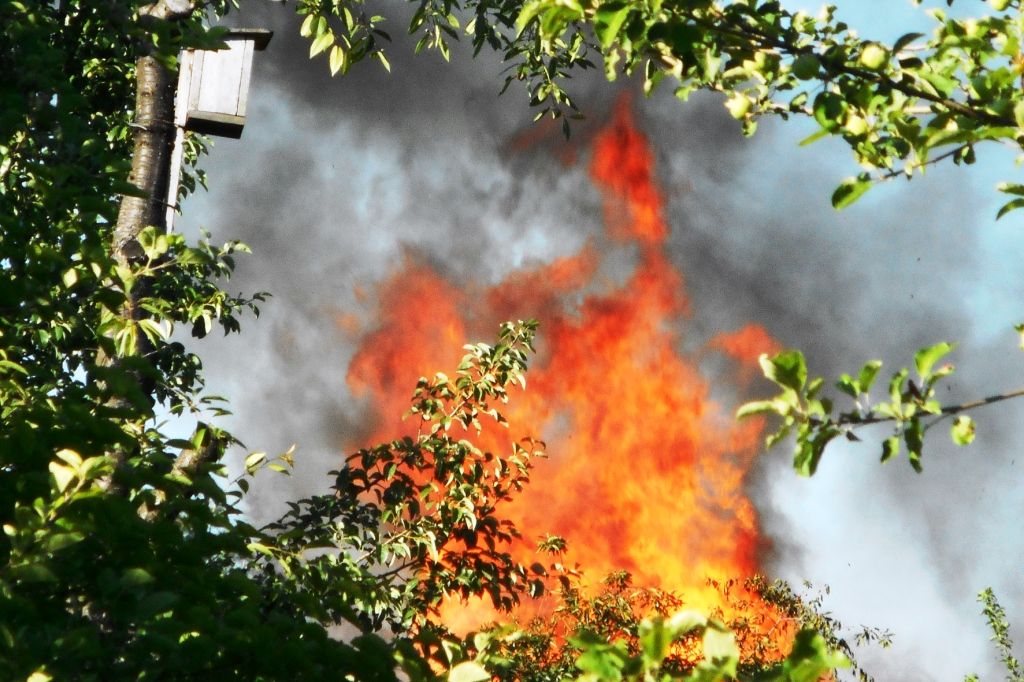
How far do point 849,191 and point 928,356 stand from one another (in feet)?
1.89

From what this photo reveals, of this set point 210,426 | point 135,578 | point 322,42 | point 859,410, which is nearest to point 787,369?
point 859,410

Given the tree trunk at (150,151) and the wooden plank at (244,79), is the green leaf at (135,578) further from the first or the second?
the wooden plank at (244,79)

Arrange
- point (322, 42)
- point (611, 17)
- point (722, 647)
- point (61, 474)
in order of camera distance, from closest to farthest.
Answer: point (722, 647) → point (611, 17) → point (61, 474) → point (322, 42)

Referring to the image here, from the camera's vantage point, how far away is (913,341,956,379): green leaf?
8.46 feet

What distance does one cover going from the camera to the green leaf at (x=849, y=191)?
9.56 ft

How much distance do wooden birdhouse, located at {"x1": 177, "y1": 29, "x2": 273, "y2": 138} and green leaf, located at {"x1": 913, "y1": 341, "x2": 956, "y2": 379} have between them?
4.56 meters

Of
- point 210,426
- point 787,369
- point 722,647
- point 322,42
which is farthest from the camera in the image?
point 322,42

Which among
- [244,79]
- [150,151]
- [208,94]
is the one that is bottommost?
[150,151]

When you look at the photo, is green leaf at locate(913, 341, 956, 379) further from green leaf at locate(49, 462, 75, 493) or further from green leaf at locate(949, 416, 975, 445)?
green leaf at locate(49, 462, 75, 493)

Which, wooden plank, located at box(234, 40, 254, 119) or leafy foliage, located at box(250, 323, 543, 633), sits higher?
wooden plank, located at box(234, 40, 254, 119)

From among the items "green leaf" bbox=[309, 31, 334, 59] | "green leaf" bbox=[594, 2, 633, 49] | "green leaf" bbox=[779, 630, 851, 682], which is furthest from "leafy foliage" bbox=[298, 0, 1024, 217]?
"green leaf" bbox=[309, 31, 334, 59]

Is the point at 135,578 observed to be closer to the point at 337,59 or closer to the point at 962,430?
the point at 962,430

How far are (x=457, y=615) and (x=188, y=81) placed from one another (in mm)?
32100

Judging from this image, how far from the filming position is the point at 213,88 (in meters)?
6.08
